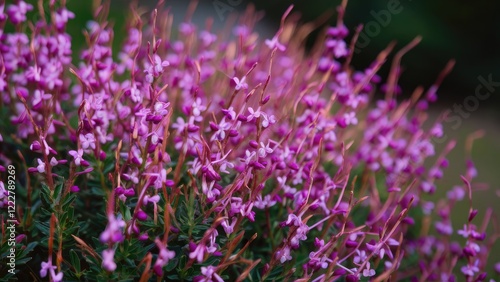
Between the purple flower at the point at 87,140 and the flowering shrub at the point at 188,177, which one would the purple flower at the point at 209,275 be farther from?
the purple flower at the point at 87,140

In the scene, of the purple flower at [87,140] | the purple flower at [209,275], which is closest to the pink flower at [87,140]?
the purple flower at [87,140]

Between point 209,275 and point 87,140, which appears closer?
point 209,275

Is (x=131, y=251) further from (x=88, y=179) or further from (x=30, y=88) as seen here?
(x=30, y=88)

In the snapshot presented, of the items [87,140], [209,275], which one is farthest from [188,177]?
Result: [209,275]

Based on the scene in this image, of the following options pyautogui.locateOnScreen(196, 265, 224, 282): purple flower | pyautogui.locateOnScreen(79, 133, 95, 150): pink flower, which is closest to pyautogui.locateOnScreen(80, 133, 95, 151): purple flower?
pyautogui.locateOnScreen(79, 133, 95, 150): pink flower

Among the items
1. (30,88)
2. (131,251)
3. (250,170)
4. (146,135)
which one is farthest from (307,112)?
(30,88)

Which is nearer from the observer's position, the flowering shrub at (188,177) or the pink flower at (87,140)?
the flowering shrub at (188,177)

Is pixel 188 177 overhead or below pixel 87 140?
below

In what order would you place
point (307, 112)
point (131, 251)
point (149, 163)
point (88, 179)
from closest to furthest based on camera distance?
point (131, 251) < point (149, 163) < point (88, 179) < point (307, 112)

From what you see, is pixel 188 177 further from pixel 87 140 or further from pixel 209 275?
pixel 209 275
